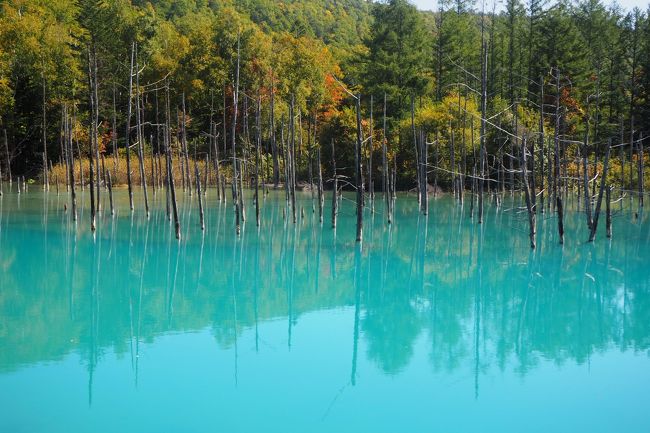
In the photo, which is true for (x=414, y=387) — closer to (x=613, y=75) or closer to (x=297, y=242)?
(x=297, y=242)

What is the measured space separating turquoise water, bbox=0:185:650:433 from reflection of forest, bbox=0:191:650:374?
6 centimetres

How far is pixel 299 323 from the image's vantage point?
1166 centimetres

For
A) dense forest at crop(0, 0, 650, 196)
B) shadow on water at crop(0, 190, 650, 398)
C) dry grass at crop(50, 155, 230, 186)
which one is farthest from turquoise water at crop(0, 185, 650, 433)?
dense forest at crop(0, 0, 650, 196)

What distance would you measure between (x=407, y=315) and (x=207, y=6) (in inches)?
2472

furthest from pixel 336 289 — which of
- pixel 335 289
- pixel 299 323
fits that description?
pixel 299 323

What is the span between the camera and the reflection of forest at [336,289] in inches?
418

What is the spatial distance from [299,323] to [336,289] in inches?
111

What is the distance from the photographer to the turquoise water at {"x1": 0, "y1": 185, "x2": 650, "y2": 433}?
7746 millimetres

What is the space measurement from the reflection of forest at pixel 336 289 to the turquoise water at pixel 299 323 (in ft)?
0.21

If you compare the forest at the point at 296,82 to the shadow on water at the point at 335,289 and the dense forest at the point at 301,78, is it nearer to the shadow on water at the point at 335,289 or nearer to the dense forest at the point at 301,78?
the dense forest at the point at 301,78

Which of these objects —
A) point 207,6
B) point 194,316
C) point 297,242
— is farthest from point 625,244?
point 207,6

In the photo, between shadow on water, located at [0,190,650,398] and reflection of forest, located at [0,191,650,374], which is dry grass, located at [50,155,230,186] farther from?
reflection of forest, located at [0,191,650,374]

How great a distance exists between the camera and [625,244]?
20031mm

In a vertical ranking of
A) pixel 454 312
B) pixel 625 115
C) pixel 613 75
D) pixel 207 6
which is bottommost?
pixel 454 312
